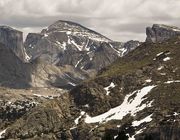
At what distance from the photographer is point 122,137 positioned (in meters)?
143

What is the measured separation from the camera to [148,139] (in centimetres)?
13712

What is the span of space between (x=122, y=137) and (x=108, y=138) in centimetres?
362

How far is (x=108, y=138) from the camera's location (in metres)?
142

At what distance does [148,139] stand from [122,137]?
8258 millimetres

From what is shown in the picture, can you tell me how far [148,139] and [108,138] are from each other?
34.4 feet
